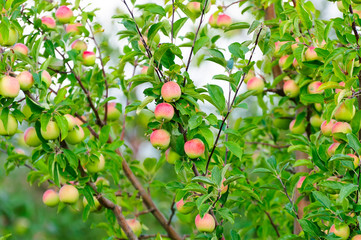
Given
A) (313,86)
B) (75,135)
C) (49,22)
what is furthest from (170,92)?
(49,22)

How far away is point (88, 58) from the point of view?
193 centimetres

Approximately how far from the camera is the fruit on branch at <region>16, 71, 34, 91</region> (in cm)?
134

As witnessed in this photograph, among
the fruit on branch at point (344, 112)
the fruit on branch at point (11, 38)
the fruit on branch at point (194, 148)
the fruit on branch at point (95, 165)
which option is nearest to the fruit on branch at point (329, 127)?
the fruit on branch at point (344, 112)

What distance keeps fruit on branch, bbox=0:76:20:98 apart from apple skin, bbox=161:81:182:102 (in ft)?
1.40

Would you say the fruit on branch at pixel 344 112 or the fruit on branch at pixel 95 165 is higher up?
the fruit on branch at pixel 344 112

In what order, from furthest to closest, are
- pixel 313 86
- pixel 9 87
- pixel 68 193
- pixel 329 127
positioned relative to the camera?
pixel 313 86, pixel 68 193, pixel 329 127, pixel 9 87

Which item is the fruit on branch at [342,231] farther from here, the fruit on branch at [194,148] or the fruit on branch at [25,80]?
the fruit on branch at [25,80]

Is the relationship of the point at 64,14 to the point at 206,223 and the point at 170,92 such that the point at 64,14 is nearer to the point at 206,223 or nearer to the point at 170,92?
the point at 170,92

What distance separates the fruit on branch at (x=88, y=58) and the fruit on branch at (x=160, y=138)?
2.52ft

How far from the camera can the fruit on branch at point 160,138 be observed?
1250 millimetres

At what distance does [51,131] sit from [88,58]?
62 centimetres

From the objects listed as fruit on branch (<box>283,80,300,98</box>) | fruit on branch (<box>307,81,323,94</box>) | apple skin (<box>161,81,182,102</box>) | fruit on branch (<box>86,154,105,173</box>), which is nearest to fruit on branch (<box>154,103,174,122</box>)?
apple skin (<box>161,81,182,102</box>)

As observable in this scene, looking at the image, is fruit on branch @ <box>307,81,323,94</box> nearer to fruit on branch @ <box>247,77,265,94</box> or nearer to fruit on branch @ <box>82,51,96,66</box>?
fruit on branch @ <box>247,77,265,94</box>

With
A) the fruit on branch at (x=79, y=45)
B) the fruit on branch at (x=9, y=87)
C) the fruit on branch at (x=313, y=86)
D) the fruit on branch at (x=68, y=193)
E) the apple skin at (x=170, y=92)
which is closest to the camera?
the apple skin at (x=170, y=92)
